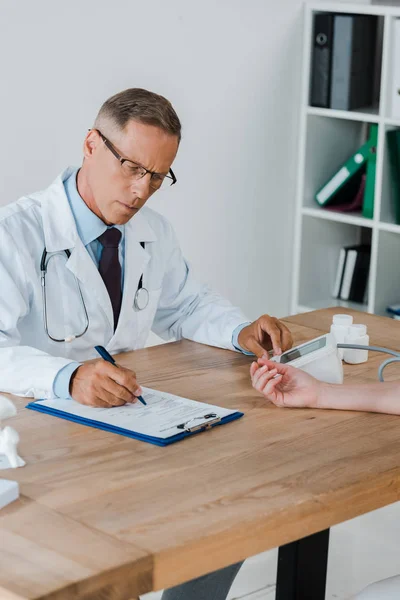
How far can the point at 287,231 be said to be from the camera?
4281 millimetres

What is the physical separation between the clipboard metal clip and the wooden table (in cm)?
2

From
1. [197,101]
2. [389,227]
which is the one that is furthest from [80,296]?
[389,227]

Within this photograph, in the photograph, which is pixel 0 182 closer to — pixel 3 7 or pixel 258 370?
pixel 3 7

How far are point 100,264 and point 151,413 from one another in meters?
0.54

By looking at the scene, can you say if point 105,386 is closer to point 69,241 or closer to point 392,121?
point 69,241

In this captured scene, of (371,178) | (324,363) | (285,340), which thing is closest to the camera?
(324,363)

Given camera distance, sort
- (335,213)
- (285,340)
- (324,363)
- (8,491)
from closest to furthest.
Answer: (8,491) < (324,363) < (285,340) < (335,213)

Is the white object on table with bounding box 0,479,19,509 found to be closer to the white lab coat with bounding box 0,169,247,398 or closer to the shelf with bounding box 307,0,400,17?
the white lab coat with bounding box 0,169,247,398

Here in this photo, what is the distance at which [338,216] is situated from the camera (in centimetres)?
410

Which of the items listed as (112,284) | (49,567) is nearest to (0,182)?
(112,284)

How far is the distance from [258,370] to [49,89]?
5.90ft

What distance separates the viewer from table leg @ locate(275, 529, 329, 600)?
64.8 inches

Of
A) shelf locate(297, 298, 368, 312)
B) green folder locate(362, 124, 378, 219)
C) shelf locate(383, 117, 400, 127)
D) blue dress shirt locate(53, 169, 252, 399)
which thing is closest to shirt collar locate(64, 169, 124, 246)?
blue dress shirt locate(53, 169, 252, 399)

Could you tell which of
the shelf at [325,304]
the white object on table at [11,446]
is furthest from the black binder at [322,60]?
the white object on table at [11,446]
